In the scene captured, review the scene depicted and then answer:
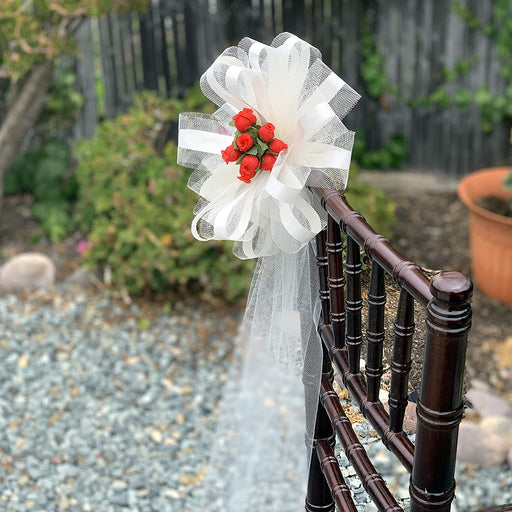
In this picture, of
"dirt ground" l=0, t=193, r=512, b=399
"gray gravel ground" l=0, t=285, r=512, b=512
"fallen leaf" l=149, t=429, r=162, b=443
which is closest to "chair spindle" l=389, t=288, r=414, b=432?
"gray gravel ground" l=0, t=285, r=512, b=512

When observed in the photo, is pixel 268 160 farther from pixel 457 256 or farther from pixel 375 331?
pixel 457 256

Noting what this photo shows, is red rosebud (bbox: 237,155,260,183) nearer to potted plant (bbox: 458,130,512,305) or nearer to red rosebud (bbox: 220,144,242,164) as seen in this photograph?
red rosebud (bbox: 220,144,242,164)

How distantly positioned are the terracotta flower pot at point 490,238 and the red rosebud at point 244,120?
90.7 inches

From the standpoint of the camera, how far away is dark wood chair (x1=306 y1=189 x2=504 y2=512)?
34.2 inches

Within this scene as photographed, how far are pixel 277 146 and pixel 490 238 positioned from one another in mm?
2387

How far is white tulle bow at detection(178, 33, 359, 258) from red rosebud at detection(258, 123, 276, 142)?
0.12 feet

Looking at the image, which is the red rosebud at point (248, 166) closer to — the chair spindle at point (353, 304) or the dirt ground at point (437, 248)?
the chair spindle at point (353, 304)

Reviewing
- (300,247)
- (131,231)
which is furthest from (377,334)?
(131,231)

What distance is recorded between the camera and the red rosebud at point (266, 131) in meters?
1.17

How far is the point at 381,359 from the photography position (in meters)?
1.14

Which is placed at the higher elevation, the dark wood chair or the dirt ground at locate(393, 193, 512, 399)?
the dark wood chair

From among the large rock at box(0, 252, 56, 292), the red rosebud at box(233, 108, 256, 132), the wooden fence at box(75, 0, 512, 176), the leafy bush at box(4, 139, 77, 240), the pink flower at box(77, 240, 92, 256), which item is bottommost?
the large rock at box(0, 252, 56, 292)

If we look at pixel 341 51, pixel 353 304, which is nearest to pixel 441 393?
pixel 353 304

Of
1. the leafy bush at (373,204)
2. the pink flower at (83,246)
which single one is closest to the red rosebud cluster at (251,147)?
the leafy bush at (373,204)
